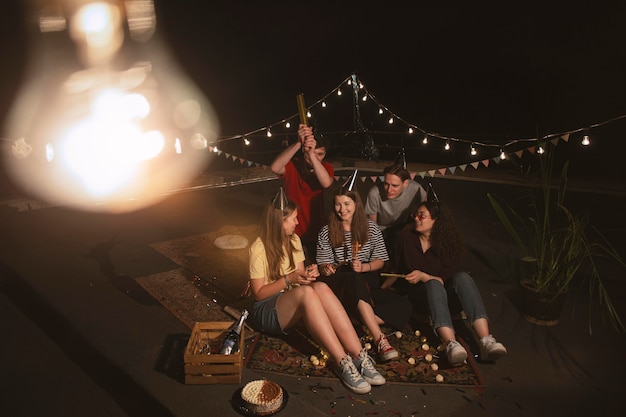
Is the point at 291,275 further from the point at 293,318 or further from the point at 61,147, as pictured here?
the point at 61,147

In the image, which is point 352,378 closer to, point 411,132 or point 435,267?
point 435,267

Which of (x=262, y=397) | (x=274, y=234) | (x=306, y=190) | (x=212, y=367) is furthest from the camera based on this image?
(x=306, y=190)

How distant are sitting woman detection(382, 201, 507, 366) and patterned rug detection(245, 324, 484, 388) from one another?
10.2 inches

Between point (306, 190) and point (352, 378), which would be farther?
point (306, 190)

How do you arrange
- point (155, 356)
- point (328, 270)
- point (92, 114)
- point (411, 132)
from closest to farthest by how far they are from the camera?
point (155, 356), point (328, 270), point (411, 132), point (92, 114)

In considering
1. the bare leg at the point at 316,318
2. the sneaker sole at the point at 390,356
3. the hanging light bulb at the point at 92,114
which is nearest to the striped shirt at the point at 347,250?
the bare leg at the point at 316,318

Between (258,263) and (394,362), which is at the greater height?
(258,263)

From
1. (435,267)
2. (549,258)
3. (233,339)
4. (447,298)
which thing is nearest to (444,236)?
(435,267)

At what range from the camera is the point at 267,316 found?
2.99 metres

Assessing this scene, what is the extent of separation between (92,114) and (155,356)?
866 centimetres

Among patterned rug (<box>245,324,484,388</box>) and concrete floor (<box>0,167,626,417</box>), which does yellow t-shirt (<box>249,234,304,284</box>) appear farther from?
concrete floor (<box>0,167,626,417</box>)

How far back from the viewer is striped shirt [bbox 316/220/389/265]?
3.39 meters

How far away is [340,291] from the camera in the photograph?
3.17 metres

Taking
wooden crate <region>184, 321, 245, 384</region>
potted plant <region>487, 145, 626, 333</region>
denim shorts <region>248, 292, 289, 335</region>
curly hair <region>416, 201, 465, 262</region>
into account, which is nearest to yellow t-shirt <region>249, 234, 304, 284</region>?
denim shorts <region>248, 292, 289, 335</region>
